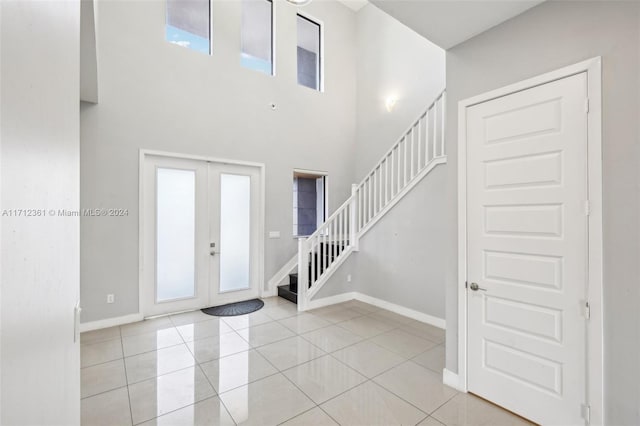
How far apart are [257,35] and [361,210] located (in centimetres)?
373

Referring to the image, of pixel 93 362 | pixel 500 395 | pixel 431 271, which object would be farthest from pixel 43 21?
pixel 431 271

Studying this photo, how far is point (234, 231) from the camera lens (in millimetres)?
4980

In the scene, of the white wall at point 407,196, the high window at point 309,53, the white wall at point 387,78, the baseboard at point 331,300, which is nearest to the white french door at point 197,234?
the baseboard at point 331,300

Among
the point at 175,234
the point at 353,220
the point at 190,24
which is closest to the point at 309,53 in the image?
the point at 190,24

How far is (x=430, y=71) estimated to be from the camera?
509cm

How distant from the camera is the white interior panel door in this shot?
194cm

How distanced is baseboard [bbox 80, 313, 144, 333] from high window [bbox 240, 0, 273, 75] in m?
4.36

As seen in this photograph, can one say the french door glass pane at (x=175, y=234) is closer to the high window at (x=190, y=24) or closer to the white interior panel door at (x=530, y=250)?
the high window at (x=190, y=24)

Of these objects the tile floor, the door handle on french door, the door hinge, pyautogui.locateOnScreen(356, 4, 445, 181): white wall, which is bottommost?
the tile floor

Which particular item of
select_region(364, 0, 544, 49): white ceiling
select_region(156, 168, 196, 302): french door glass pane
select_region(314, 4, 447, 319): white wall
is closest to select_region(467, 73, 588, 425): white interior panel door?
select_region(364, 0, 544, 49): white ceiling

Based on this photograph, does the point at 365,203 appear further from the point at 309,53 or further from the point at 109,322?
the point at 109,322

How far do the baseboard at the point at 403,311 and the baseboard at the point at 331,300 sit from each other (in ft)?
0.42

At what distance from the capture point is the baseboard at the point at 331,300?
15.4 ft

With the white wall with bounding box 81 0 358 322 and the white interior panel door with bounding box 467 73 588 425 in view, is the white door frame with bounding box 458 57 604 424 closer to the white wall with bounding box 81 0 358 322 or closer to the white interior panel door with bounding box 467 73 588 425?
the white interior panel door with bounding box 467 73 588 425
